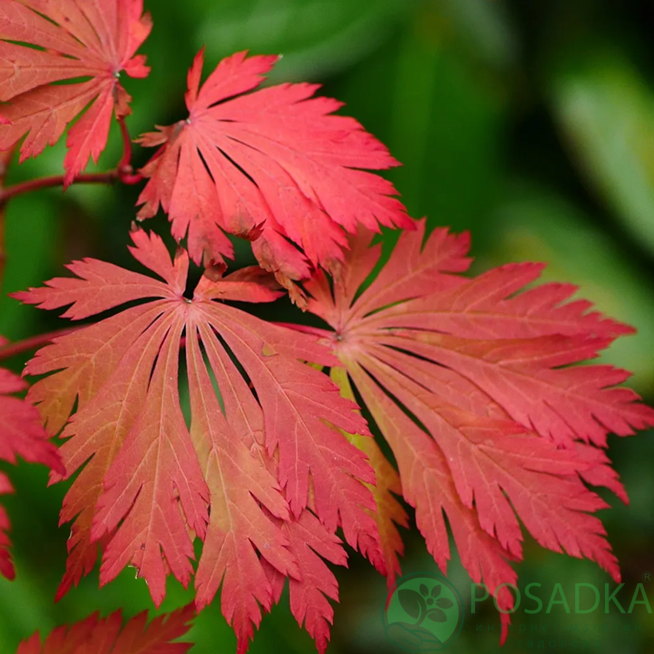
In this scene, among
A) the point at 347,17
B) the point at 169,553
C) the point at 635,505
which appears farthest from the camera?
the point at 635,505

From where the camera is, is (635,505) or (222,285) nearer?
(222,285)

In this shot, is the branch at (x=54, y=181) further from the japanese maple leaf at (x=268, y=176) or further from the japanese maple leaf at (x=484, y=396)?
the japanese maple leaf at (x=484, y=396)

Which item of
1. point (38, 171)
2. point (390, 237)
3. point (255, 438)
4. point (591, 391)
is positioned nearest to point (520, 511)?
point (591, 391)

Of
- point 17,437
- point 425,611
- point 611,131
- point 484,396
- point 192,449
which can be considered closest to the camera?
point 17,437

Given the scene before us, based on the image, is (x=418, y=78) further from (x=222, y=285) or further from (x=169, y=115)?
(x=222, y=285)

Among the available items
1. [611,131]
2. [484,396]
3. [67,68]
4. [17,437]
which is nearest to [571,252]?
[611,131]

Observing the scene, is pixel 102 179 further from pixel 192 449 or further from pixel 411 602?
pixel 411 602

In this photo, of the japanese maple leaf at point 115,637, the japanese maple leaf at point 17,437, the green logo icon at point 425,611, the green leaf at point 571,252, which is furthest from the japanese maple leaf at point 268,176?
the green leaf at point 571,252
